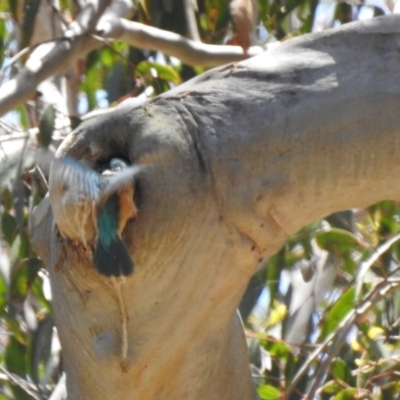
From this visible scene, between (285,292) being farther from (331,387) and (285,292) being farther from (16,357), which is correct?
(16,357)

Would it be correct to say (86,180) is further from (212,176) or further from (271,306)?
(271,306)

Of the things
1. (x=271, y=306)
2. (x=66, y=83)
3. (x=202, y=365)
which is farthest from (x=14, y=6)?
(x=202, y=365)

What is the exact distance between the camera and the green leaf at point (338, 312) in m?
2.35

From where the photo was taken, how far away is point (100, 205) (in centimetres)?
120

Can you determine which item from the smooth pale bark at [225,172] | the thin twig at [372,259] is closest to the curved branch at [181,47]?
the thin twig at [372,259]

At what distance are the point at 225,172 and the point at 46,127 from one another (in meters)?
1.12

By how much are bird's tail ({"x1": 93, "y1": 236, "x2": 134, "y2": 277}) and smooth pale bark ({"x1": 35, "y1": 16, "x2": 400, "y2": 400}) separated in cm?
7

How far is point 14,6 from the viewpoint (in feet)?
8.72

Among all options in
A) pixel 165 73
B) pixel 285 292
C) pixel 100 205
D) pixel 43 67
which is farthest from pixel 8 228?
pixel 100 205

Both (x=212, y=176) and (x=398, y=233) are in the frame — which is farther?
(x=398, y=233)

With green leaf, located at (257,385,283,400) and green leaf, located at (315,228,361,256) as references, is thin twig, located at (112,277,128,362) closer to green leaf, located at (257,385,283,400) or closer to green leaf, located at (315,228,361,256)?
green leaf, located at (257,385,283,400)

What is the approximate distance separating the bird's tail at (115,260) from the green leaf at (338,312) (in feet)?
4.05

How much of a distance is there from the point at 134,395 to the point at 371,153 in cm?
46

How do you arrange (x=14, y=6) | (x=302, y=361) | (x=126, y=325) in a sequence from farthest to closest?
(x=14, y=6) < (x=302, y=361) < (x=126, y=325)
